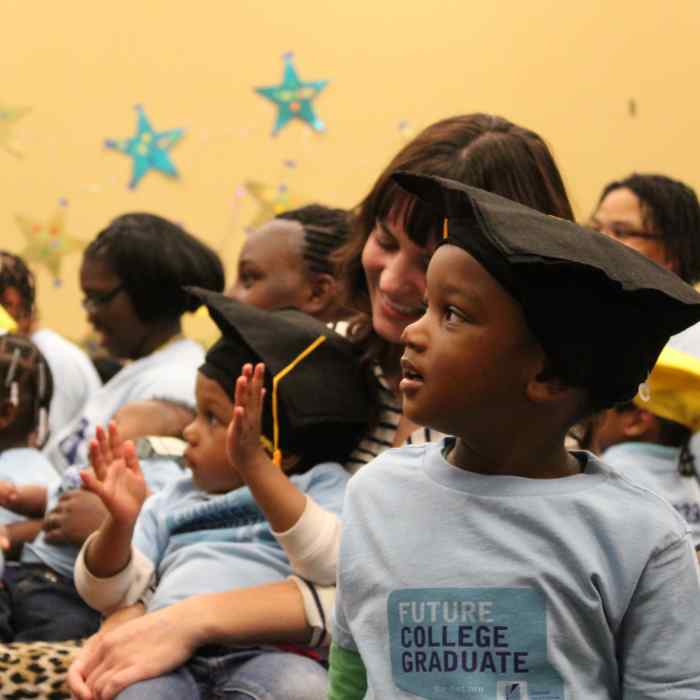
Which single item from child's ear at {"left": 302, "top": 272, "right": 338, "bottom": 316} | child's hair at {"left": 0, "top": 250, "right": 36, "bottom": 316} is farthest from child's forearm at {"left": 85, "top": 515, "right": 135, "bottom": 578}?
child's hair at {"left": 0, "top": 250, "right": 36, "bottom": 316}

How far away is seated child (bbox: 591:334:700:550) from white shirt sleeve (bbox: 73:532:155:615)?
884 millimetres

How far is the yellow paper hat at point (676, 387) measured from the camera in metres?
2.39

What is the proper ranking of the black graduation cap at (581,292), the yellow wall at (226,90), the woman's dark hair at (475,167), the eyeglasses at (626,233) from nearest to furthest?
the black graduation cap at (581,292)
the woman's dark hair at (475,167)
the eyeglasses at (626,233)
the yellow wall at (226,90)

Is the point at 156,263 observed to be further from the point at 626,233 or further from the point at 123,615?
the point at 123,615

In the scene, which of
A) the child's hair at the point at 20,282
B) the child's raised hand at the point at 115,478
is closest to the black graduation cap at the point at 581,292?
the child's raised hand at the point at 115,478

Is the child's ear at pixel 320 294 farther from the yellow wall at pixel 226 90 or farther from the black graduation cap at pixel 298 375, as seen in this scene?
the yellow wall at pixel 226 90

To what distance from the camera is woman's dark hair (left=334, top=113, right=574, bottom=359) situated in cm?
217

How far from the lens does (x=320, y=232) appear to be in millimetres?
3289

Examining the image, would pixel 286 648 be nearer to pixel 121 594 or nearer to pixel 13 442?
pixel 121 594

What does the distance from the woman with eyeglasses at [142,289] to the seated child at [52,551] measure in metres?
0.54

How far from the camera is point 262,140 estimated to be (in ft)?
19.3

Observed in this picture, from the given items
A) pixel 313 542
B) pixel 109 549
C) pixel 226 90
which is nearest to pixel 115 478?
pixel 109 549

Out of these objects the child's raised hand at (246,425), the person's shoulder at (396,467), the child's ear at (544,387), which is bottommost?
the child's raised hand at (246,425)

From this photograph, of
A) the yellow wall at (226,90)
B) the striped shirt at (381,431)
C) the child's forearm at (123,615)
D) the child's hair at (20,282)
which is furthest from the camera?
the yellow wall at (226,90)
